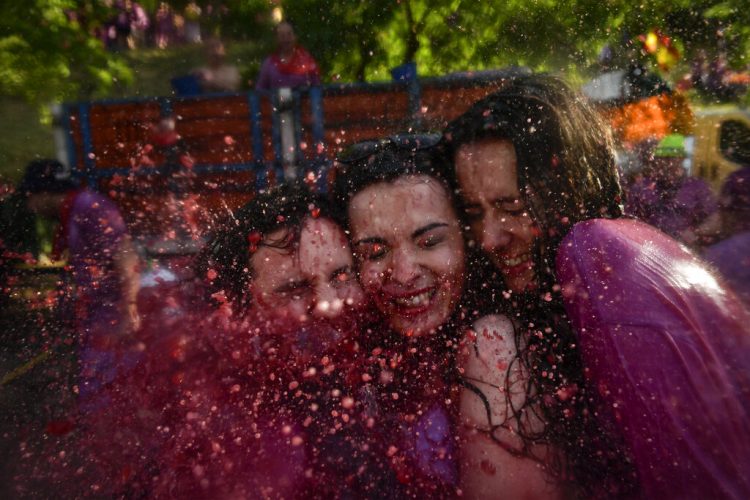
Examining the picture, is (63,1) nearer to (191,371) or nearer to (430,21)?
(430,21)

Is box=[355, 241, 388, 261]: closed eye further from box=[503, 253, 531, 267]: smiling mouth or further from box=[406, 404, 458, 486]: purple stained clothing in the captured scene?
box=[406, 404, 458, 486]: purple stained clothing

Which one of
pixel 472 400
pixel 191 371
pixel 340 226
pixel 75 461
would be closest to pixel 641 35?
pixel 340 226

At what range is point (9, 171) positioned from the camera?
5.36 metres

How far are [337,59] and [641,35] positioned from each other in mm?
3114

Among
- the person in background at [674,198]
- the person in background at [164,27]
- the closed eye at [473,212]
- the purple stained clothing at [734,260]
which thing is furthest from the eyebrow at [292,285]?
the person in background at [164,27]

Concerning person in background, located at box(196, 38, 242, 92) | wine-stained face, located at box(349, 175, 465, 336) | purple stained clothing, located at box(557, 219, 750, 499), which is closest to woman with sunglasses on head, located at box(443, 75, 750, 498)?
purple stained clothing, located at box(557, 219, 750, 499)

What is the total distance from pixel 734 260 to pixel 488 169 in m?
1.00

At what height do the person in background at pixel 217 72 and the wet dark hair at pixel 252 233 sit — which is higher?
the person in background at pixel 217 72

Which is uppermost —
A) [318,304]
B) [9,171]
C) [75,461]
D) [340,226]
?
[9,171]

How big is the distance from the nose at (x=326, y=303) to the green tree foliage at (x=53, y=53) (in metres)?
4.89

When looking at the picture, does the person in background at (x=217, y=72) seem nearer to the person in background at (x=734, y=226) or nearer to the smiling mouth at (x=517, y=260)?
the smiling mouth at (x=517, y=260)

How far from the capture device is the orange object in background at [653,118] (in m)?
3.62

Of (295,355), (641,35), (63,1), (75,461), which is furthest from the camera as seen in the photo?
(63,1)

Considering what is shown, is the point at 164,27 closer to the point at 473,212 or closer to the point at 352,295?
the point at 352,295
